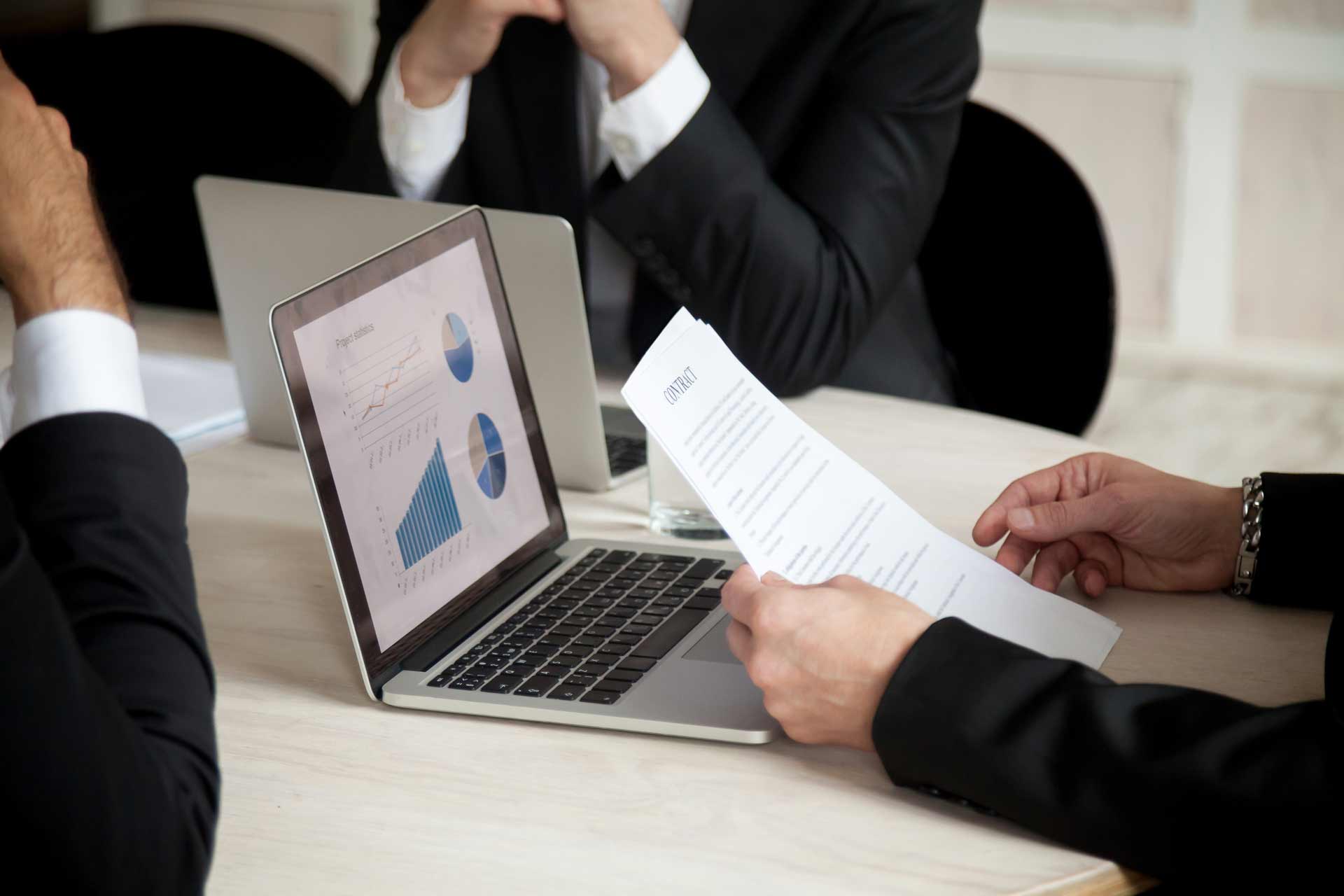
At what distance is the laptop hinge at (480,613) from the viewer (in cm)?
87

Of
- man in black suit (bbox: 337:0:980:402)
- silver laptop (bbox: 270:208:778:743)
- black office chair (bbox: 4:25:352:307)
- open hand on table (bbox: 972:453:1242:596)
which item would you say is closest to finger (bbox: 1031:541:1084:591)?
open hand on table (bbox: 972:453:1242:596)

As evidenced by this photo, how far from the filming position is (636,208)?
1.46 m

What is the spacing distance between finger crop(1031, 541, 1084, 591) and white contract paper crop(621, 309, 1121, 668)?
25 millimetres

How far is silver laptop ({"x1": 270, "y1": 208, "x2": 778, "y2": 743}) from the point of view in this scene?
819mm

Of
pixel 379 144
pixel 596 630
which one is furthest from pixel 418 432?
pixel 379 144

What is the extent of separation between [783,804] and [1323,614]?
0.46 metres

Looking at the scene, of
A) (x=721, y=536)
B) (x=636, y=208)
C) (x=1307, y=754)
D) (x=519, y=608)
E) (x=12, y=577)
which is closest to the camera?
(x=12, y=577)

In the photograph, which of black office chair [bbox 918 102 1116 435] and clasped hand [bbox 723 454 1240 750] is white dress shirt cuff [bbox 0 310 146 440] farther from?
black office chair [bbox 918 102 1116 435]

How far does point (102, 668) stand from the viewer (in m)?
0.62

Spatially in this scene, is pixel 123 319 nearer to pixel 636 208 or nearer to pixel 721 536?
pixel 721 536

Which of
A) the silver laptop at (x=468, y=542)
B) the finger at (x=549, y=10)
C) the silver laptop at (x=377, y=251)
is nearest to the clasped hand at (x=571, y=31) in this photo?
the finger at (x=549, y=10)

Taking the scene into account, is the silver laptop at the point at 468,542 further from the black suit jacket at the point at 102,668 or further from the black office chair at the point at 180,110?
the black office chair at the point at 180,110

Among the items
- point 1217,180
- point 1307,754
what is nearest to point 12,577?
point 1307,754

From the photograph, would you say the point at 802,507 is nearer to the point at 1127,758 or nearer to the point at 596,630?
the point at 596,630
